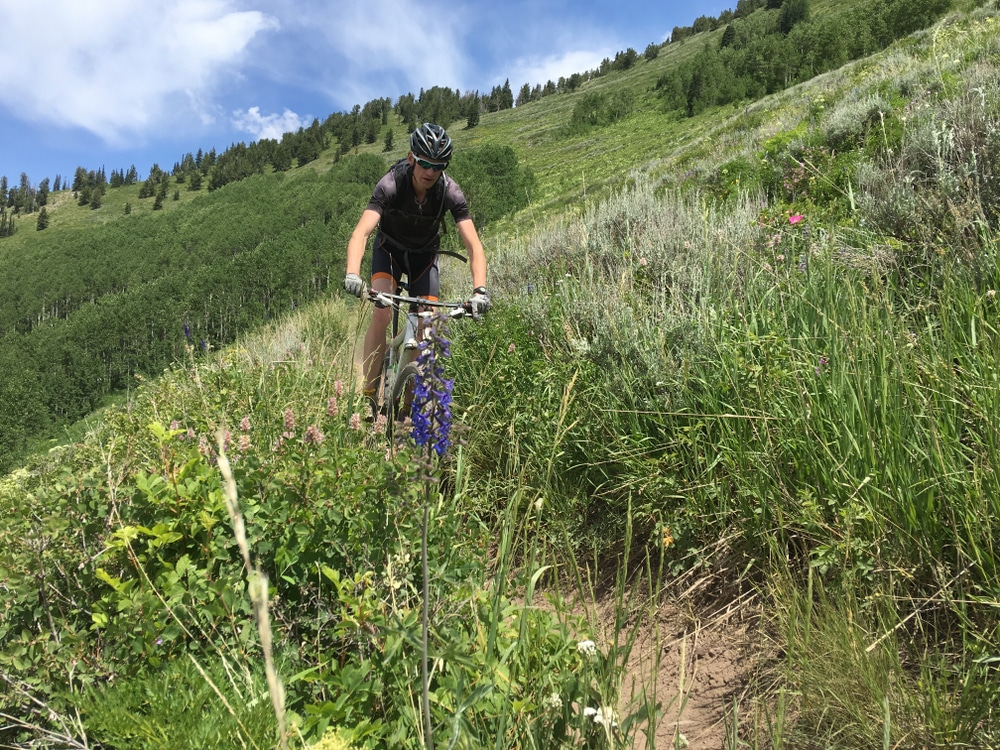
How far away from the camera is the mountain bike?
3.63 meters

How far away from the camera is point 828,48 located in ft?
129

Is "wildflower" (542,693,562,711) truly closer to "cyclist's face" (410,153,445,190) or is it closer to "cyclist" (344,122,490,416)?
"cyclist" (344,122,490,416)

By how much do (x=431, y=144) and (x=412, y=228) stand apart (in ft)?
2.45

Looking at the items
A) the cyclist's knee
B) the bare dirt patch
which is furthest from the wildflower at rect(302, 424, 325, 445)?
the cyclist's knee

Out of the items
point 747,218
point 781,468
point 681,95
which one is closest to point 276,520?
point 781,468

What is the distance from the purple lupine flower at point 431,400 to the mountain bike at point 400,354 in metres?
1.89

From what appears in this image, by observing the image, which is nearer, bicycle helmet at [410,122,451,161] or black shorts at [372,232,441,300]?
bicycle helmet at [410,122,451,161]

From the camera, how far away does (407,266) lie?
4820mm

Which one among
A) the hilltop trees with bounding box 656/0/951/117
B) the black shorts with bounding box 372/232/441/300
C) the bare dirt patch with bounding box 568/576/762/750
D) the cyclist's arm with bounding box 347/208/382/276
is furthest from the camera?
the hilltop trees with bounding box 656/0/951/117

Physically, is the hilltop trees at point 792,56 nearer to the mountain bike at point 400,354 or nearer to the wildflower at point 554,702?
the mountain bike at point 400,354

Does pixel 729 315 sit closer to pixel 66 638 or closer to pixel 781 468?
pixel 781 468

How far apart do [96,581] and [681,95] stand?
6484cm

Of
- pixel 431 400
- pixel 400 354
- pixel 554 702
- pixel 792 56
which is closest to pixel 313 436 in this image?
pixel 431 400

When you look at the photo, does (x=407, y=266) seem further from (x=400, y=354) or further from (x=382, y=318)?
(x=400, y=354)
